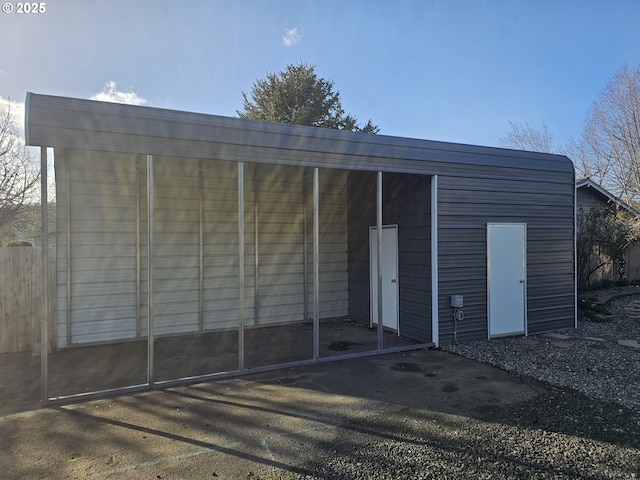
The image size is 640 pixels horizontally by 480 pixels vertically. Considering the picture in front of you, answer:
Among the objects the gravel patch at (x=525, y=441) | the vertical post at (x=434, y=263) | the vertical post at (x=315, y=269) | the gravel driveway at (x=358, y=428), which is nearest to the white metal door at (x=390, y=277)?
the vertical post at (x=434, y=263)

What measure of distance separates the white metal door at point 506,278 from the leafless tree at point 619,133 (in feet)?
31.1

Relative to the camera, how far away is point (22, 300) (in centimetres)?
600

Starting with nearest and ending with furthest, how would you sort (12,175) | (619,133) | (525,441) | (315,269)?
1. (525,441)
2. (315,269)
3. (12,175)
4. (619,133)

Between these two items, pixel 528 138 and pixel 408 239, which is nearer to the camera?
pixel 408 239

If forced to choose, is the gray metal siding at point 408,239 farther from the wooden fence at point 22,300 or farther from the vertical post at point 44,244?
the wooden fence at point 22,300

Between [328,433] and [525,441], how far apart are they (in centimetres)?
156

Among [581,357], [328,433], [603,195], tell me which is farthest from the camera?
[603,195]

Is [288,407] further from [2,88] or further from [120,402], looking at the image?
[2,88]

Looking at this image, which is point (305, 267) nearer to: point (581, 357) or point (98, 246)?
point (98, 246)

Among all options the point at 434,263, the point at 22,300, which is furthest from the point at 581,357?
the point at 22,300

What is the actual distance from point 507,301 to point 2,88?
41.8 ft

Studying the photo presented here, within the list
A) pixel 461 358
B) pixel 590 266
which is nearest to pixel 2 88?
pixel 461 358

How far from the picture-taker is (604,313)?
8.60 meters

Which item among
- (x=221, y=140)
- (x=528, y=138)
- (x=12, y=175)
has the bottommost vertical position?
(x=221, y=140)
